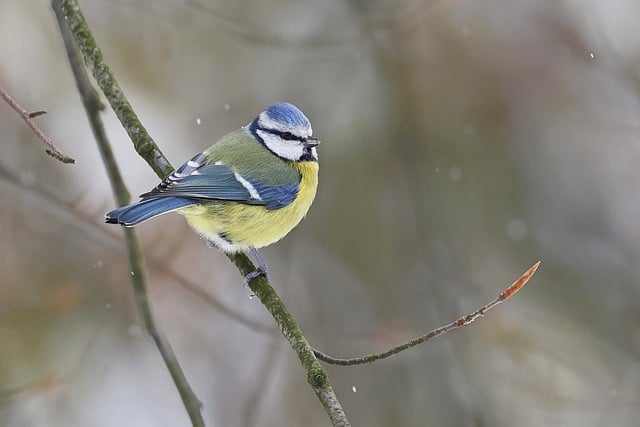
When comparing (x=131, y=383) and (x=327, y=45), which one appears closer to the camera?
(x=327, y=45)

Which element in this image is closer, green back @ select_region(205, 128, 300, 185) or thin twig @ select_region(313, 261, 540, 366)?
thin twig @ select_region(313, 261, 540, 366)

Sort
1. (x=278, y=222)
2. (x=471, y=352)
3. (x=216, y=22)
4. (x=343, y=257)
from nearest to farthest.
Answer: (x=278, y=222) < (x=216, y=22) < (x=471, y=352) < (x=343, y=257)

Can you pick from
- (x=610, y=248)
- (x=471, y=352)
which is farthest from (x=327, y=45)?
(x=610, y=248)

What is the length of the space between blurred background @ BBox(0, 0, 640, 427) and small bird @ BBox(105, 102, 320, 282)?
4.29 feet

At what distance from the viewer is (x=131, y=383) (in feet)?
17.3

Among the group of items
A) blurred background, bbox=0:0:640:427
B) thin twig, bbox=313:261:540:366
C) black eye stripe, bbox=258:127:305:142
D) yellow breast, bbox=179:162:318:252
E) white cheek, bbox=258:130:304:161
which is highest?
blurred background, bbox=0:0:640:427

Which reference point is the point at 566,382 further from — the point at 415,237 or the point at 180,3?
the point at 180,3

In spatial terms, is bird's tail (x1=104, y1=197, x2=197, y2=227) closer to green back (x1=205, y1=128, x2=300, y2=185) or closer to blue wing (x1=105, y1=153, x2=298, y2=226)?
blue wing (x1=105, y1=153, x2=298, y2=226)

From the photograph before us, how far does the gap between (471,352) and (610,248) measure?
1386 mm

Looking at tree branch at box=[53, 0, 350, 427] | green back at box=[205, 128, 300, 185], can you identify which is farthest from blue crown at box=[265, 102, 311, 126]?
tree branch at box=[53, 0, 350, 427]

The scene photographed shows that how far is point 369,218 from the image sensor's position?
5148 millimetres

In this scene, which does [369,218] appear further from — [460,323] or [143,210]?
[460,323]

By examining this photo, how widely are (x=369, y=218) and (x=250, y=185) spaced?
2.12 m

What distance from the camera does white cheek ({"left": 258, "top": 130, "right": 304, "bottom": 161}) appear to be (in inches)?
129
